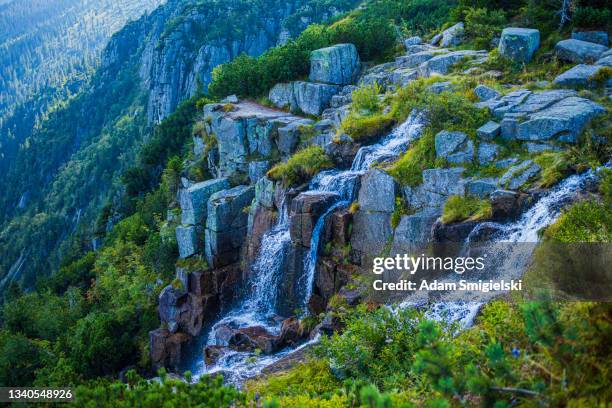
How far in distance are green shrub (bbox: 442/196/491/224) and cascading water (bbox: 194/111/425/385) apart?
13.8 ft

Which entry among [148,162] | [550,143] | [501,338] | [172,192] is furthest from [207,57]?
[501,338]

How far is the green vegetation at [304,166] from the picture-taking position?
2238 centimetres

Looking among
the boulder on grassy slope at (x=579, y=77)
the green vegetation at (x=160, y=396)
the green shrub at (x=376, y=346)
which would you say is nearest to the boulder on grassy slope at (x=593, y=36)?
the boulder on grassy slope at (x=579, y=77)

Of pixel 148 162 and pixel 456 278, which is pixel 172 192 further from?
pixel 456 278

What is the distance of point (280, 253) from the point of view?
21.9 m

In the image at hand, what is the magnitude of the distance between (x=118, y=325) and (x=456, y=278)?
1998 centimetres

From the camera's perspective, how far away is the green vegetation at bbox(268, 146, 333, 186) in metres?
22.4

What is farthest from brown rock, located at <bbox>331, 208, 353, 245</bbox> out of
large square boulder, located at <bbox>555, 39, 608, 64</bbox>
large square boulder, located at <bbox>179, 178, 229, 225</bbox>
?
large square boulder, located at <bbox>555, 39, 608, 64</bbox>

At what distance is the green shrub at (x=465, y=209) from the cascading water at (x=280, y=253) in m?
4.22

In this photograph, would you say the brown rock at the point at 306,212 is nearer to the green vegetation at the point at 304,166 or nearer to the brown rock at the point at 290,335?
the green vegetation at the point at 304,166

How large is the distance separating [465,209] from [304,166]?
8507 mm

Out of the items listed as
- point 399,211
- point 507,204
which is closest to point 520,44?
point 399,211

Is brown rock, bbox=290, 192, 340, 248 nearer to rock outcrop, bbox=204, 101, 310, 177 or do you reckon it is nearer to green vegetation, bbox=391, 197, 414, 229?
green vegetation, bbox=391, 197, 414, 229

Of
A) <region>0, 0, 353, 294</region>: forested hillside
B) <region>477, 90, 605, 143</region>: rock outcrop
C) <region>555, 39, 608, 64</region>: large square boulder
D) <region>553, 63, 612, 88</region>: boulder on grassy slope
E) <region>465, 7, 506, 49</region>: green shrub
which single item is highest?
<region>465, 7, 506, 49</region>: green shrub
